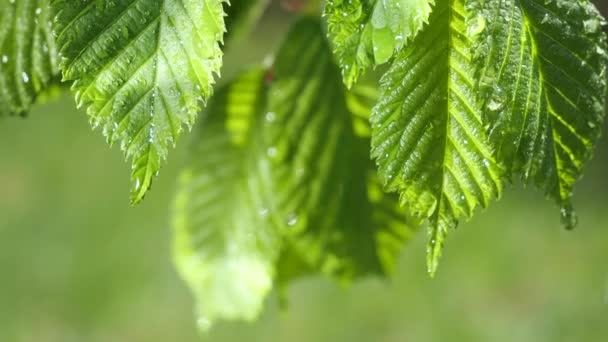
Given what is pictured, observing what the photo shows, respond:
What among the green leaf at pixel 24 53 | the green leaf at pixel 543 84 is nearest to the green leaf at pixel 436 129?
the green leaf at pixel 543 84

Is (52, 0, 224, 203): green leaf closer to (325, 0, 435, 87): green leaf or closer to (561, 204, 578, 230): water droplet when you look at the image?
(325, 0, 435, 87): green leaf

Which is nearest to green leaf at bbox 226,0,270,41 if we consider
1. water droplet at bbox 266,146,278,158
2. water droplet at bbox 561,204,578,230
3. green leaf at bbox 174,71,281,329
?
green leaf at bbox 174,71,281,329

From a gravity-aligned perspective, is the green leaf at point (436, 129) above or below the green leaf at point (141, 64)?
below

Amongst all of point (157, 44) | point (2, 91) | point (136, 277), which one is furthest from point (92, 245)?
point (157, 44)

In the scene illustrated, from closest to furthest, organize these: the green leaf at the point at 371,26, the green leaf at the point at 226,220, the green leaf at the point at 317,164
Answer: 1. the green leaf at the point at 371,26
2. the green leaf at the point at 317,164
3. the green leaf at the point at 226,220

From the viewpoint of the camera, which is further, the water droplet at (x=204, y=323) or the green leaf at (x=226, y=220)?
the water droplet at (x=204, y=323)

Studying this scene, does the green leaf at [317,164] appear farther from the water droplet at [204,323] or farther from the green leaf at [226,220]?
the water droplet at [204,323]

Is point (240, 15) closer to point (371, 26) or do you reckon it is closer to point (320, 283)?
point (371, 26)
